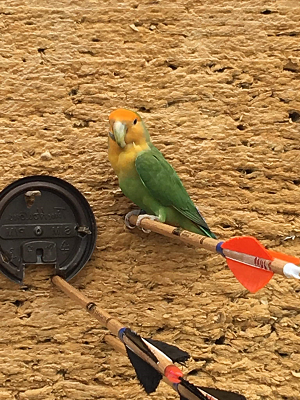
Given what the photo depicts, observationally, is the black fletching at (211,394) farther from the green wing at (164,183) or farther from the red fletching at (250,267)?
the green wing at (164,183)

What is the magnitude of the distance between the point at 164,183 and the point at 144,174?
1.9 inches

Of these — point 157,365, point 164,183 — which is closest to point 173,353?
point 157,365

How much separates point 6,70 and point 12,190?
0.95 ft

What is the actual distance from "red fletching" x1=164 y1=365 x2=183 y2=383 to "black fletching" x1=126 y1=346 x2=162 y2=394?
0.05 metres

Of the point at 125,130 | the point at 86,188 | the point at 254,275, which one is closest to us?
the point at 254,275

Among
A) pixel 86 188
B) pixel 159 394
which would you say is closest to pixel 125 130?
pixel 86 188

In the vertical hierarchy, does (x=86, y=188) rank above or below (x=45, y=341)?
above

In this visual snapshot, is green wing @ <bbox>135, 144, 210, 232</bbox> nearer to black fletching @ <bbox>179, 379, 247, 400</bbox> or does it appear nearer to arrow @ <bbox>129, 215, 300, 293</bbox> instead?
arrow @ <bbox>129, 215, 300, 293</bbox>

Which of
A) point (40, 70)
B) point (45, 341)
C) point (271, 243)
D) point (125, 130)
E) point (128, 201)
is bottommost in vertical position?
point (45, 341)

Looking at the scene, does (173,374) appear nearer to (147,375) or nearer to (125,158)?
(147,375)

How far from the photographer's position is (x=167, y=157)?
127 cm

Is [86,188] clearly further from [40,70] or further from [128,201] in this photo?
[40,70]

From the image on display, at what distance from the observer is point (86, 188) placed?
1235 millimetres

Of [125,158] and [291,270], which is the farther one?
[125,158]
